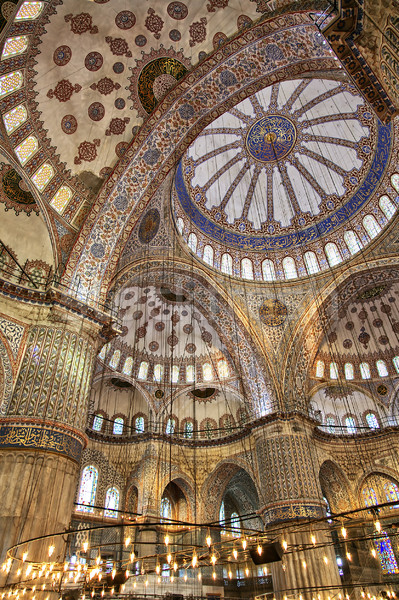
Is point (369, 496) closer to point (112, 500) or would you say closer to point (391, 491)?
point (391, 491)

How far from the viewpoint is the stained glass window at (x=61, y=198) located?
10.7 m

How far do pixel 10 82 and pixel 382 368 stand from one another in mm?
16404

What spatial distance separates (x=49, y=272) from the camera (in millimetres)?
10141

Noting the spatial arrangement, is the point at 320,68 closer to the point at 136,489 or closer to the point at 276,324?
the point at 276,324

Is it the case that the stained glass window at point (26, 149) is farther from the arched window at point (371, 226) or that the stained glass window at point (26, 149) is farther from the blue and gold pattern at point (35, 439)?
the arched window at point (371, 226)

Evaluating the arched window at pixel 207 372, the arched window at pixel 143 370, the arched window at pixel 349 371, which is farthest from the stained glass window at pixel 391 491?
the arched window at pixel 143 370

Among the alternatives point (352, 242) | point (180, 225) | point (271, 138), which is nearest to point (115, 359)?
point (180, 225)

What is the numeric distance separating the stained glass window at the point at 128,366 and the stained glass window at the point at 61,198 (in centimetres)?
794

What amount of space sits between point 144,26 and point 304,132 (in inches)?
306

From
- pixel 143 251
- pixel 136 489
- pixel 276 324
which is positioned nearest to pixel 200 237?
pixel 143 251

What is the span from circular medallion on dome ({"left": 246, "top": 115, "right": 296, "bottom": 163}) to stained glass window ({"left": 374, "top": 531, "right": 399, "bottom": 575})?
1531cm

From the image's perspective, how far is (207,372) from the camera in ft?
58.0

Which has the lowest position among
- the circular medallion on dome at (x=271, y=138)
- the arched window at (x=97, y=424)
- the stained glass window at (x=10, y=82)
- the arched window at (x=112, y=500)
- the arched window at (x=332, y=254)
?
the arched window at (x=112, y=500)

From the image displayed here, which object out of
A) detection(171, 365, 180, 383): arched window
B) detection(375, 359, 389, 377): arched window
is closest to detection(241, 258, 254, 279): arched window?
detection(171, 365, 180, 383): arched window
